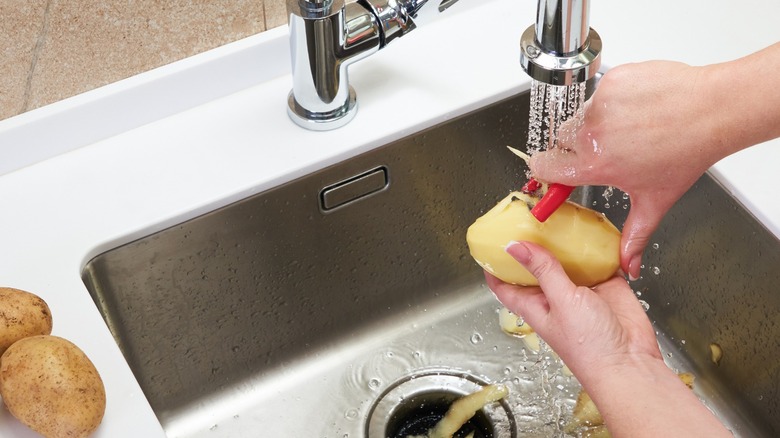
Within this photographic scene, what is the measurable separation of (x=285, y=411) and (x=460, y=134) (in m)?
0.38

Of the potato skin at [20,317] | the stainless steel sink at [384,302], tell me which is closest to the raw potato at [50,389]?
the potato skin at [20,317]

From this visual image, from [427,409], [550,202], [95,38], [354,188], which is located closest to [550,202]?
[550,202]

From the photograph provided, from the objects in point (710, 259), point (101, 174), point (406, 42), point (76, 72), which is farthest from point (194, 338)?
point (710, 259)

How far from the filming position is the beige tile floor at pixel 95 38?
910 mm

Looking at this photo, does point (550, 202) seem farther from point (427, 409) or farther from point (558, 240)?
point (427, 409)

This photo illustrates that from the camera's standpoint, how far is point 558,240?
83cm

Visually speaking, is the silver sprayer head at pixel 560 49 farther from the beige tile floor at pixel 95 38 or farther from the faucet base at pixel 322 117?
the beige tile floor at pixel 95 38

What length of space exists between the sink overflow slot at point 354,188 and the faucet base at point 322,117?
61mm

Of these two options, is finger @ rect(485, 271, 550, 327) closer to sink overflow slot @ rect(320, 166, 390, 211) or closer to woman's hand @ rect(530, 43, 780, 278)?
woman's hand @ rect(530, 43, 780, 278)

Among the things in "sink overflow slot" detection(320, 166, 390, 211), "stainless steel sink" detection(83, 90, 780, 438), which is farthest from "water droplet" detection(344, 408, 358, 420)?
"sink overflow slot" detection(320, 166, 390, 211)

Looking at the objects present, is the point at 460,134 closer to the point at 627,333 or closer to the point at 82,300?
the point at 627,333

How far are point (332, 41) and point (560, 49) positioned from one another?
25 centimetres

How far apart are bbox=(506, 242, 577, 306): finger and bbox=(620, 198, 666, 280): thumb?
8 centimetres

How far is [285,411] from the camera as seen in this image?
3.44 feet
